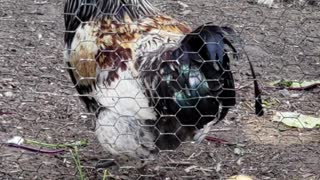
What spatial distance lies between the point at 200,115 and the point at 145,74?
236 millimetres

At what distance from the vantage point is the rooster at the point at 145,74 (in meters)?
2.05

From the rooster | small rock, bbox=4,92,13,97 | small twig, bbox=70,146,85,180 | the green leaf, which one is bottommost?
small rock, bbox=4,92,13,97

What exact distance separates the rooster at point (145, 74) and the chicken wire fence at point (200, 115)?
0.38 ft

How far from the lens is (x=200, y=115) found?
2117mm

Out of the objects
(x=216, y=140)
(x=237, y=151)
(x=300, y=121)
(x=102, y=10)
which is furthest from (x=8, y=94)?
(x=300, y=121)

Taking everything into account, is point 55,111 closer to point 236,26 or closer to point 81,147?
point 81,147

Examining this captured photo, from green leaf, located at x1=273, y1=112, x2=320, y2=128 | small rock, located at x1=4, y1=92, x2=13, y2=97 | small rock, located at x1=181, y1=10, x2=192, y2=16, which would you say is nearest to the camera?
green leaf, located at x1=273, y1=112, x2=320, y2=128

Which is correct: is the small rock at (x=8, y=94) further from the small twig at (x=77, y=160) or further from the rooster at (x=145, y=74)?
the rooster at (x=145, y=74)

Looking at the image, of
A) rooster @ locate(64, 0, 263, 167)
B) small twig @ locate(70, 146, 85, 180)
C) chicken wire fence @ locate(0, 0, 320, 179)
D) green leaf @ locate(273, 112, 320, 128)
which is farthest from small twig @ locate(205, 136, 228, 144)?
small twig @ locate(70, 146, 85, 180)

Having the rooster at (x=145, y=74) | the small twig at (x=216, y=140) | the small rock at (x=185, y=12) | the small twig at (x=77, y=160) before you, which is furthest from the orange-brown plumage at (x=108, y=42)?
the small rock at (x=185, y=12)

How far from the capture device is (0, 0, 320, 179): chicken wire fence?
2.47 m

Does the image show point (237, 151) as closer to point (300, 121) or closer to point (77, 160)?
point (300, 121)

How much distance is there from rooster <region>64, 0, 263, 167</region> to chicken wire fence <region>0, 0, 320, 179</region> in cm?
12

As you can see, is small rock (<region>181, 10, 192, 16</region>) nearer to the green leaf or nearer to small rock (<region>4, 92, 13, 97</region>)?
the green leaf
